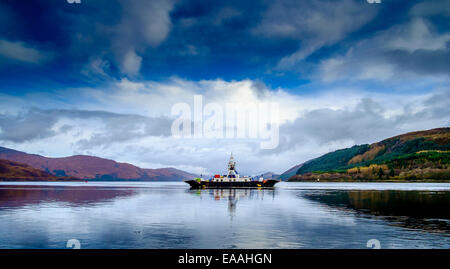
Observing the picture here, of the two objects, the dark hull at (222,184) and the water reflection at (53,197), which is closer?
the water reflection at (53,197)

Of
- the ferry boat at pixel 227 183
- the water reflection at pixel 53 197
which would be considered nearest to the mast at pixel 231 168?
the ferry boat at pixel 227 183

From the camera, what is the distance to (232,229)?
120 feet

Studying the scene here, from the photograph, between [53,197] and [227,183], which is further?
[227,183]

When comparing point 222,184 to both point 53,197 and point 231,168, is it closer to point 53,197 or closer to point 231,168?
point 231,168

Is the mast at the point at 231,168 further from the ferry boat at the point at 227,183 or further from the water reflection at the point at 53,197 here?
the water reflection at the point at 53,197

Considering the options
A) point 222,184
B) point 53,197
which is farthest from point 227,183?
point 53,197

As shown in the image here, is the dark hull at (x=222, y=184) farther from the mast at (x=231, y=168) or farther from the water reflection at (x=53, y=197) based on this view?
the water reflection at (x=53, y=197)

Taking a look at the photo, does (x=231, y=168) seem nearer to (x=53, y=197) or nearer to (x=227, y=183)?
(x=227, y=183)

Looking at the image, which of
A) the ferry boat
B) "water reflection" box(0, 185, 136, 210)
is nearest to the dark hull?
the ferry boat

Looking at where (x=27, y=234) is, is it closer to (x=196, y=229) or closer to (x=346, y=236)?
(x=196, y=229)

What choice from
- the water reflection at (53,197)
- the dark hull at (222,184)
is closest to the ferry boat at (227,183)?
the dark hull at (222,184)

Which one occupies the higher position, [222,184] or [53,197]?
[53,197]

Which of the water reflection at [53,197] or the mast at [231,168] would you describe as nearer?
the water reflection at [53,197]
